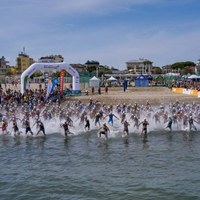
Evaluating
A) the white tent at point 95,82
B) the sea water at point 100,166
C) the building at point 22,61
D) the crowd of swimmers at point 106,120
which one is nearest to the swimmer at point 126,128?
the crowd of swimmers at point 106,120

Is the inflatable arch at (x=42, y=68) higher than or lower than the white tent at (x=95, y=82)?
higher

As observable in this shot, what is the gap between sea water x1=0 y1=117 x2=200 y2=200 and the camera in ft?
58.0

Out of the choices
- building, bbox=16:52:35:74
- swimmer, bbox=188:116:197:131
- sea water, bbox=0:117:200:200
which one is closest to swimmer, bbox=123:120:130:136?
sea water, bbox=0:117:200:200

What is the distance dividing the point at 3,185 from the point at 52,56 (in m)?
167

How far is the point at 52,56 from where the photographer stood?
601 feet

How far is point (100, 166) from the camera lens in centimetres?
2159

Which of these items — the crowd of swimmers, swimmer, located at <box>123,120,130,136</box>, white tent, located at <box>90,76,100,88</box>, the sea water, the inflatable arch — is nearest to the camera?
the sea water

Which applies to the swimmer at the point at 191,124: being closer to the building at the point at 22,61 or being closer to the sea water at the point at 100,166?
the sea water at the point at 100,166

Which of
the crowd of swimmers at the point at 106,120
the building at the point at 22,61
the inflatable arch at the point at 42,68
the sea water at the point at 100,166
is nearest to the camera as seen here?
the sea water at the point at 100,166

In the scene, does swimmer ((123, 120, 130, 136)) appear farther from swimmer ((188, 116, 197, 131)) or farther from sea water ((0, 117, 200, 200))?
swimmer ((188, 116, 197, 131))

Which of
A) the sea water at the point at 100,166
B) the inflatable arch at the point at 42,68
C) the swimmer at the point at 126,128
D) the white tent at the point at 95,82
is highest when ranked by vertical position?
the inflatable arch at the point at 42,68

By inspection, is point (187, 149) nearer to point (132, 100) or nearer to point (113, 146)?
point (113, 146)

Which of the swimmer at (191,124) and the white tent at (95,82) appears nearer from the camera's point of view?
the swimmer at (191,124)

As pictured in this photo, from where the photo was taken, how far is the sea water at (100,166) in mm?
17688
